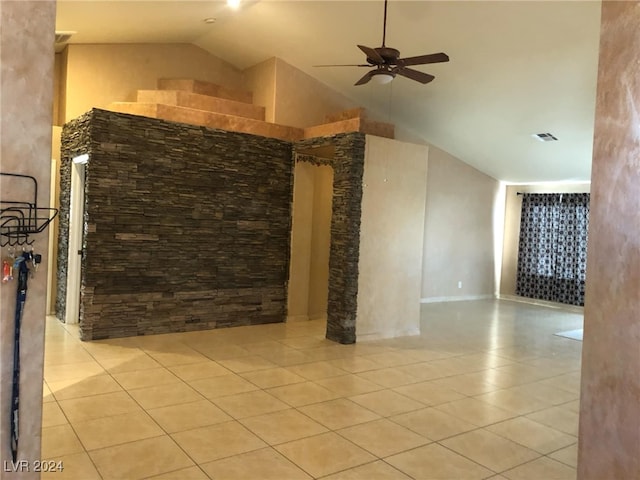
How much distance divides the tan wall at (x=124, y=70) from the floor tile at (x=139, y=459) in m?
4.97

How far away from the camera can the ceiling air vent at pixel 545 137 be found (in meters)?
7.39

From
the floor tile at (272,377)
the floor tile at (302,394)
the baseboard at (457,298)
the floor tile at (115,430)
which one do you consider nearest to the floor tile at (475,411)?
the floor tile at (302,394)

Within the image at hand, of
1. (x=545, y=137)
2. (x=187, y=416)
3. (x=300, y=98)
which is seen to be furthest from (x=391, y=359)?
(x=545, y=137)

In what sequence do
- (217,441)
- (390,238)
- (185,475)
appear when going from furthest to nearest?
1. (390,238)
2. (217,441)
3. (185,475)

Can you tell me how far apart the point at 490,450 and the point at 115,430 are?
7.86ft

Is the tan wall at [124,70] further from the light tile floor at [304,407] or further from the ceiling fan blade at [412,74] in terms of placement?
the ceiling fan blade at [412,74]

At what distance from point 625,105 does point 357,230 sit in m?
4.04

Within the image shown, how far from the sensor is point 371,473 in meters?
2.78

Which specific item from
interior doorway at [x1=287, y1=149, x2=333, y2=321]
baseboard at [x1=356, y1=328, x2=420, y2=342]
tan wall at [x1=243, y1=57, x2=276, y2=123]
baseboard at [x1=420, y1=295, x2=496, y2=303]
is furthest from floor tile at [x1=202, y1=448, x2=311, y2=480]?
baseboard at [x1=420, y1=295, x2=496, y2=303]

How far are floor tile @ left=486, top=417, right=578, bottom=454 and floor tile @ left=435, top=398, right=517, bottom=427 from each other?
0.08 metres

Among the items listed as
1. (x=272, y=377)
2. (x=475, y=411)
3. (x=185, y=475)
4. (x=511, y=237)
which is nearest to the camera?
(x=185, y=475)

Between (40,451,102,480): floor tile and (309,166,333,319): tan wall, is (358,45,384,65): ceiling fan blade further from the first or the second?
(40,451,102,480): floor tile

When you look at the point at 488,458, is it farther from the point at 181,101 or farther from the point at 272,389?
the point at 181,101

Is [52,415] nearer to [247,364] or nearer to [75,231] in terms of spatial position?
[247,364]
